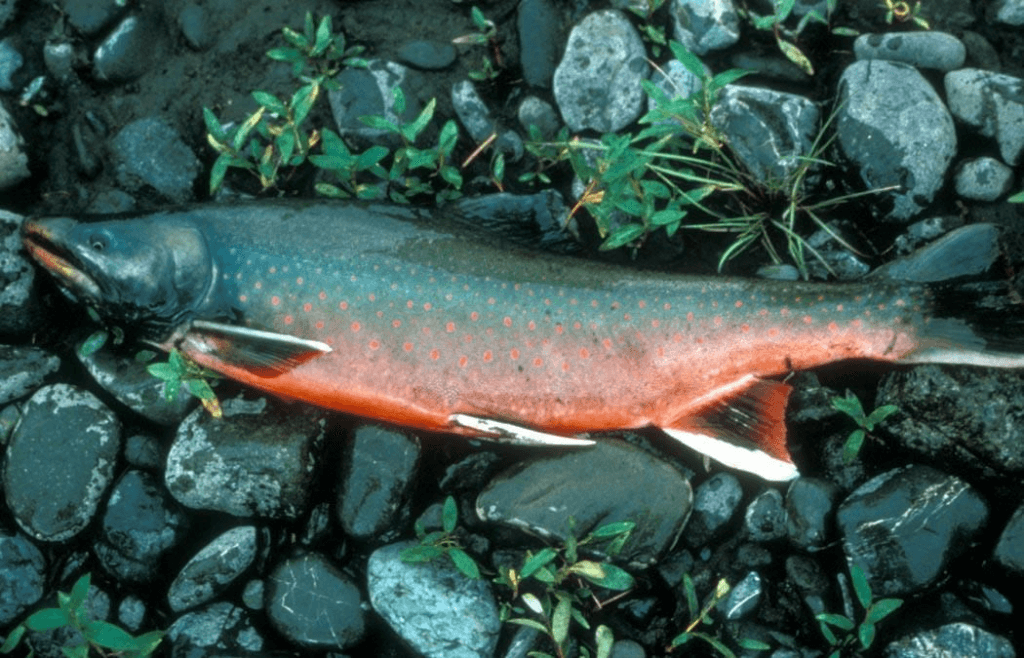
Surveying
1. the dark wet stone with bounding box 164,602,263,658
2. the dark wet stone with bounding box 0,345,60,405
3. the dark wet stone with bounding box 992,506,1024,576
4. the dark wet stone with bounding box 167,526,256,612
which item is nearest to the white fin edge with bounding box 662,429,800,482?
the dark wet stone with bounding box 992,506,1024,576

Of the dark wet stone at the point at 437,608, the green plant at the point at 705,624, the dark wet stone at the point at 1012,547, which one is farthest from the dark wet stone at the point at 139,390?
the dark wet stone at the point at 1012,547

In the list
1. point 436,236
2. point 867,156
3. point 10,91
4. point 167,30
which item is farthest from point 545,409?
point 10,91

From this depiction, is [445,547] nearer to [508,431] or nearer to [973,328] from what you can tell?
[508,431]

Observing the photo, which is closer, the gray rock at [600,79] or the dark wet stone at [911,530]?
the dark wet stone at [911,530]

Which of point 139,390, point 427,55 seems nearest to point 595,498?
point 139,390

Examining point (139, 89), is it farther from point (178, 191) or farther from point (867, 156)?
point (867, 156)

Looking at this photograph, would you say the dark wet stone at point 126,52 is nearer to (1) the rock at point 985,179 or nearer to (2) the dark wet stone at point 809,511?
(2) the dark wet stone at point 809,511

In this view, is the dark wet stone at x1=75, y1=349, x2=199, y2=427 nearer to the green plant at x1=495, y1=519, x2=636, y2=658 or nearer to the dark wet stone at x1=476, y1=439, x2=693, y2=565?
the dark wet stone at x1=476, y1=439, x2=693, y2=565
